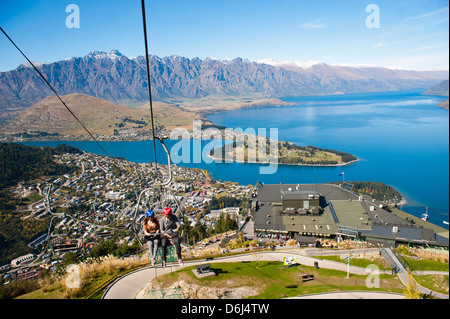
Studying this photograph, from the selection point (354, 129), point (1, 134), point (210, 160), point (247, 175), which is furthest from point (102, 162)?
point (354, 129)

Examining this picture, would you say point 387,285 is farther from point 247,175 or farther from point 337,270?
point 247,175

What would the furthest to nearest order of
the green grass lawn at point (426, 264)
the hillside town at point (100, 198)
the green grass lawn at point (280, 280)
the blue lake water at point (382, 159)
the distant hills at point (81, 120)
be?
the distant hills at point (81, 120)
the blue lake water at point (382, 159)
the hillside town at point (100, 198)
the green grass lawn at point (426, 264)
the green grass lawn at point (280, 280)

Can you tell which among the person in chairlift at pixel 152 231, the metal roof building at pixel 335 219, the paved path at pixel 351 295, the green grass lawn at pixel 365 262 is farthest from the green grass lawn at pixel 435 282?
the person in chairlift at pixel 152 231

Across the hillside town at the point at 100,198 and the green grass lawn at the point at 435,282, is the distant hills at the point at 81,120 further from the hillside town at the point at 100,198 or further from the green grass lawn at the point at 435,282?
the green grass lawn at the point at 435,282

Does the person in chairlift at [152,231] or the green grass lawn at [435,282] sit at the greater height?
the person in chairlift at [152,231]

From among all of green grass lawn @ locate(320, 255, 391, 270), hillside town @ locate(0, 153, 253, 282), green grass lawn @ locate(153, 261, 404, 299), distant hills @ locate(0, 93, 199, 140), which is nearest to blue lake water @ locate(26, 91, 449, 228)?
hillside town @ locate(0, 153, 253, 282)

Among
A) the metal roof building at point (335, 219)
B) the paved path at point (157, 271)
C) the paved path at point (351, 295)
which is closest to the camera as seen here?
the paved path at point (351, 295)

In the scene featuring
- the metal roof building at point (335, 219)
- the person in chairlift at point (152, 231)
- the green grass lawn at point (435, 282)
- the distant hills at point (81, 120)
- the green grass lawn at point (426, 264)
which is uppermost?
the distant hills at point (81, 120)

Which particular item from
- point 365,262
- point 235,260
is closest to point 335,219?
point 365,262

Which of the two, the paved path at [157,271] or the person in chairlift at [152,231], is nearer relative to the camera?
the person in chairlift at [152,231]

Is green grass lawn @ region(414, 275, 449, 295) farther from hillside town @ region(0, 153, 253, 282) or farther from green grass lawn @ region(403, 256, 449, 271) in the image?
hillside town @ region(0, 153, 253, 282)
